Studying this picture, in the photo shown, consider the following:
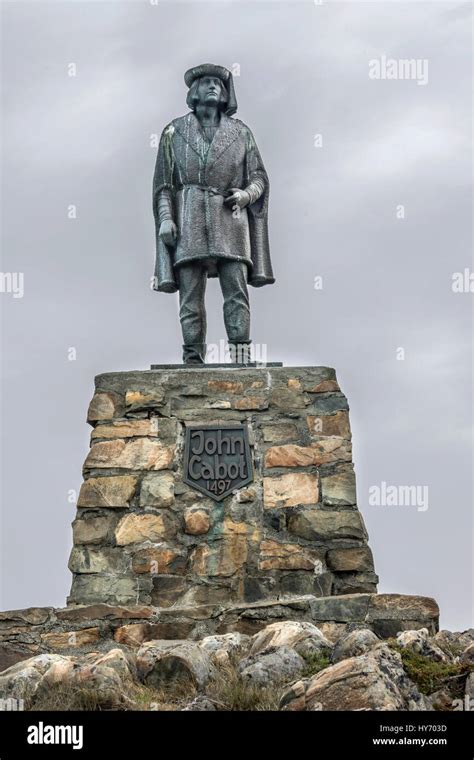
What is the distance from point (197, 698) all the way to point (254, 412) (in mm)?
3295

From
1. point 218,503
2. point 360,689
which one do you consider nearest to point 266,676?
point 360,689

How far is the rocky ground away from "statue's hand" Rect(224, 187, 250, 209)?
144 inches

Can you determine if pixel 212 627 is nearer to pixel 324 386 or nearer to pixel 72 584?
pixel 72 584

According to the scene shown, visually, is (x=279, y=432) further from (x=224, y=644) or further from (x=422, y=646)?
(x=422, y=646)

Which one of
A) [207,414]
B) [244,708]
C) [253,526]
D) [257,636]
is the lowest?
[244,708]

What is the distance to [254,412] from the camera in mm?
9453

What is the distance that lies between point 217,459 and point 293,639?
2.23 metres

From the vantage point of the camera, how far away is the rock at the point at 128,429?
946 centimetres

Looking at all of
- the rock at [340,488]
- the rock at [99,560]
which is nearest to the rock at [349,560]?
the rock at [340,488]

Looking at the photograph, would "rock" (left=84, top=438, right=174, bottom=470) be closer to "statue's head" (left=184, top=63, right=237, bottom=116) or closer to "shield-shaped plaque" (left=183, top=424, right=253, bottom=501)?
"shield-shaped plaque" (left=183, top=424, right=253, bottom=501)

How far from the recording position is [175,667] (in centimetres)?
703

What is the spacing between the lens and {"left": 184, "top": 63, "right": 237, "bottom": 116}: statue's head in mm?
10258

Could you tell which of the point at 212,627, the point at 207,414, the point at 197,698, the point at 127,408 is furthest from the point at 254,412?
the point at 197,698

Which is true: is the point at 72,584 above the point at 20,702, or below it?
above
